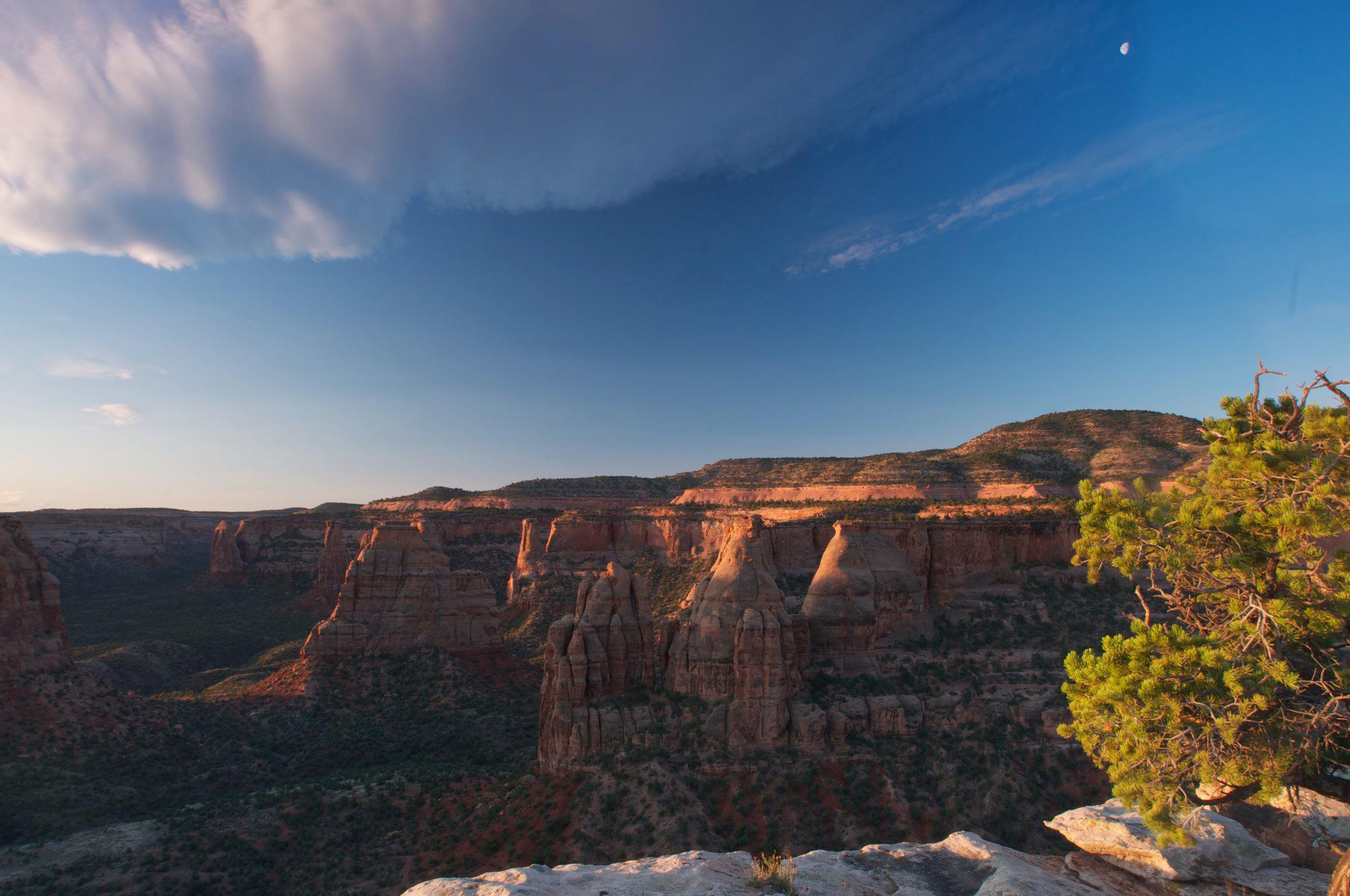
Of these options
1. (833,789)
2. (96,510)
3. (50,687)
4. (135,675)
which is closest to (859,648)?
(833,789)

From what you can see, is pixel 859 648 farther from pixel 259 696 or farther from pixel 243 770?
pixel 259 696

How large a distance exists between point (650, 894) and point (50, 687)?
49.9 meters

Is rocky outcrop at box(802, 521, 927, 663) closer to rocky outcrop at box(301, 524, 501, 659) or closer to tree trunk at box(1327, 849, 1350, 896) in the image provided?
tree trunk at box(1327, 849, 1350, 896)

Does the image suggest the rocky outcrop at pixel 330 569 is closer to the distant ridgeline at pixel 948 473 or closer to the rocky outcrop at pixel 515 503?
the rocky outcrop at pixel 515 503

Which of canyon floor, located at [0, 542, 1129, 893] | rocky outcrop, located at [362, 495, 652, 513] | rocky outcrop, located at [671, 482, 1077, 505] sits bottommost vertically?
canyon floor, located at [0, 542, 1129, 893]

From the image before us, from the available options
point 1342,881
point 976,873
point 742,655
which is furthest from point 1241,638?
point 742,655

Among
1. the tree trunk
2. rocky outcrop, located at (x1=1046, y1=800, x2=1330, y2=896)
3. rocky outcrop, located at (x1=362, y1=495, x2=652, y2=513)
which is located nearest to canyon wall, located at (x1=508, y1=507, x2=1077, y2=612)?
rocky outcrop, located at (x1=362, y1=495, x2=652, y2=513)

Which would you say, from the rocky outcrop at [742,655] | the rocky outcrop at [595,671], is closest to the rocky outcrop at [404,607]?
the rocky outcrop at [595,671]

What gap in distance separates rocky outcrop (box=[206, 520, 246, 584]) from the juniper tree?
118 meters

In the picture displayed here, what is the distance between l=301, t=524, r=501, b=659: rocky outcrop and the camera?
5203cm

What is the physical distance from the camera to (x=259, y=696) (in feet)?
154

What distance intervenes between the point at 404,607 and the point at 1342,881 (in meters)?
57.4

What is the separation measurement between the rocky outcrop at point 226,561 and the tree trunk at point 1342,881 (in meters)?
121

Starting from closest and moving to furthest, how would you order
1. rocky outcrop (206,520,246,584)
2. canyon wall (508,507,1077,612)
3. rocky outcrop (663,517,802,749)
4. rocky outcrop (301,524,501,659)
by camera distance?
rocky outcrop (663,517,802,749) → canyon wall (508,507,1077,612) → rocky outcrop (301,524,501,659) → rocky outcrop (206,520,246,584)
